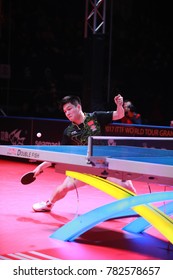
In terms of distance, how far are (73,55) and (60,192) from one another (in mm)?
12658

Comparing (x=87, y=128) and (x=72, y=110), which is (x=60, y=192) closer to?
(x=87, y=128)

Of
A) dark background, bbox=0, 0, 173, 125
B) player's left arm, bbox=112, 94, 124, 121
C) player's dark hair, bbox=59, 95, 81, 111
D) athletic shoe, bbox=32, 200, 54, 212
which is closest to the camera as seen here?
player's left arm, bbox=112, 94, 124, 121

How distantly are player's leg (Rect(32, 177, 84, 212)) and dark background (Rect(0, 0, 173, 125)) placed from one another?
31.1ft

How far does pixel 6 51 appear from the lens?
1952 cm

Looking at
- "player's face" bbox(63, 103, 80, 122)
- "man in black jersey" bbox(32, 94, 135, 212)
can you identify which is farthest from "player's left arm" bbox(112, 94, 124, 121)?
"player's face" bbox(63, 103, 80, 122)

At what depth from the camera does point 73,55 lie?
66.2 feet

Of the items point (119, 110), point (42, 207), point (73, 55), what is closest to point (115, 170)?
point (119, 110)

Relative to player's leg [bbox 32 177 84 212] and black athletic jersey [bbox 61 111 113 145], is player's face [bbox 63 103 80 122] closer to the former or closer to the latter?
black athletic jersey [bbox 61 111 113 145]

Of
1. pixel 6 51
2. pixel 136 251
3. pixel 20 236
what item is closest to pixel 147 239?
pixel 136 251

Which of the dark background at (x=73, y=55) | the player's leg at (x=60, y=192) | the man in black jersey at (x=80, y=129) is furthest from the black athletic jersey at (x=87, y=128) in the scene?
the dark background at (x=73, y=55)

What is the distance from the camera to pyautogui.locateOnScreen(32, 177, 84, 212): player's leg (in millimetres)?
7770

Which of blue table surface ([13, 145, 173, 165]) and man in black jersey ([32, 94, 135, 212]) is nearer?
blue table surface ([13, 145, 173, 165])

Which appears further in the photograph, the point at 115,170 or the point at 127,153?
the point at 127,153

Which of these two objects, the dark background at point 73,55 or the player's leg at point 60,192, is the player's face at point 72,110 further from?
the dark background at point 73,55
